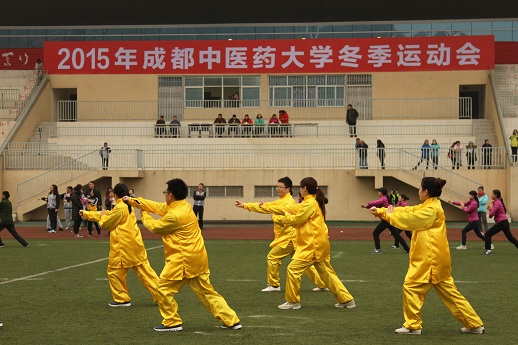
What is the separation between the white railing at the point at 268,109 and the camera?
44.5 metres

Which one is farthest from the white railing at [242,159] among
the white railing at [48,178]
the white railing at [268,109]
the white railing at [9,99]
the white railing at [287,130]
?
the white railing at [9,99]

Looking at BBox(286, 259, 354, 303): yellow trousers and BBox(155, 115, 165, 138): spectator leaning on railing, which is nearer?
BBox(286, 259, 354, 303): yellow trousers

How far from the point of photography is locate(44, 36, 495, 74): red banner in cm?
4494

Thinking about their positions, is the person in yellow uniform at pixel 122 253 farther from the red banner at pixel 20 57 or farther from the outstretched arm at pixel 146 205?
the red banner at pixel 20 57

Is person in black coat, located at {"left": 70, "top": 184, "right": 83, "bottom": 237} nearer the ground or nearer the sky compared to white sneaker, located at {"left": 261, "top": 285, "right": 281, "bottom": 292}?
nearer the sky

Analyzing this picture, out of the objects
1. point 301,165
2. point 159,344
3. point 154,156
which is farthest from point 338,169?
point 159,344

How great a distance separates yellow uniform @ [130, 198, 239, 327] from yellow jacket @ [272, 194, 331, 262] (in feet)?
7.25

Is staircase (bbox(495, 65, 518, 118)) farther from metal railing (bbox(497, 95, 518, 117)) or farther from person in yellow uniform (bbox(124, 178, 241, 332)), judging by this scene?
person in yellow uniform (bbox(124, 178, 241, 332))

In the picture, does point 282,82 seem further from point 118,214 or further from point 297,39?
point 118,214

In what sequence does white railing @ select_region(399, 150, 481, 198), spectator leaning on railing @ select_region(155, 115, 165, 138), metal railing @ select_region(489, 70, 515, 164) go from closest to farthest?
white railing @ select_region(399, 150, 481, 198)
metal railing @ select_region(489, 70, 515, 164)
spectator leaning on railing @ select_region(155, 115, 165, 138)

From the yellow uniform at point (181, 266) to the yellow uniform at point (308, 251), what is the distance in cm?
203

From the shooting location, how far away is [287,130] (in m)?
42.1

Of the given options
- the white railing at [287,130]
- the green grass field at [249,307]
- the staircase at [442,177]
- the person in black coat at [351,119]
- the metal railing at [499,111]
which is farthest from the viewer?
the person in black coat at [351,119]

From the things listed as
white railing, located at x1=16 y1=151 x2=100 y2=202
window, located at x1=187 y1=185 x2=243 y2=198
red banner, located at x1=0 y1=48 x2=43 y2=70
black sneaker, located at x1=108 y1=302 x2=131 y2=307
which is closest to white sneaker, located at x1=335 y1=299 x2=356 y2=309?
black sneaker, located at x1=108 y1=302 x2=131 y2=307
